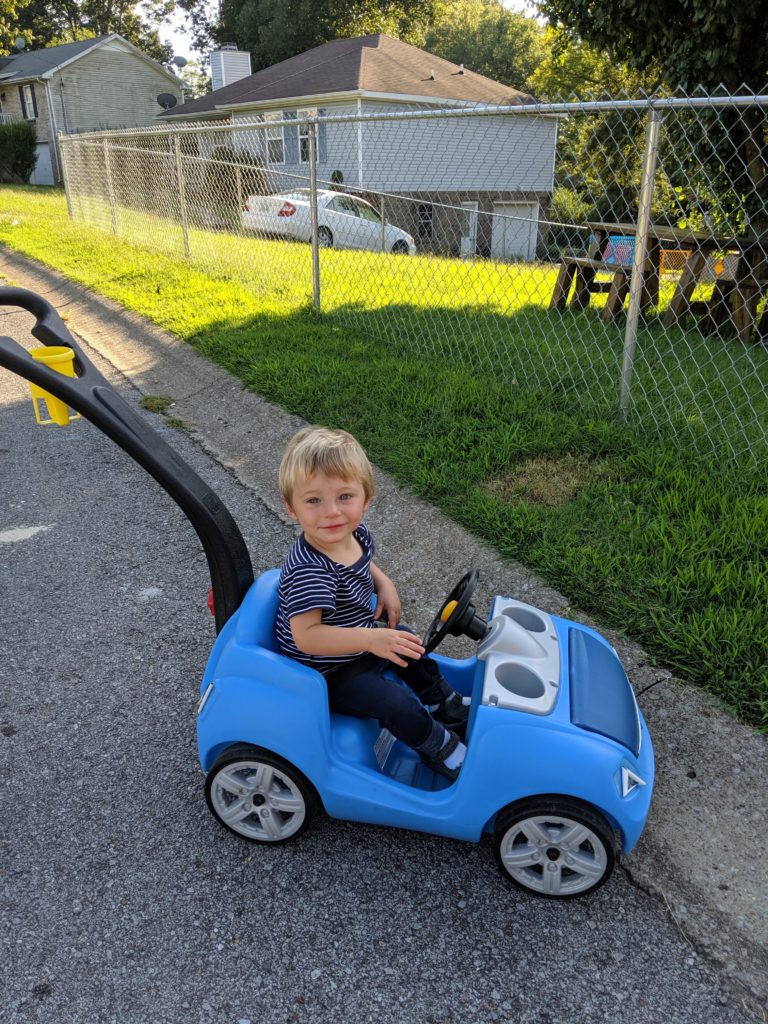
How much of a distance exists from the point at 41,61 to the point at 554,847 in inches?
1610

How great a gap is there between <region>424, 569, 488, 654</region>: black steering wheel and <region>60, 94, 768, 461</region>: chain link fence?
225cm

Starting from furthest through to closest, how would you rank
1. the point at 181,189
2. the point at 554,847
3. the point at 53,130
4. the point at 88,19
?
the point at 88,19
the point at 53,130
the point at 181,189
the point at 554,847

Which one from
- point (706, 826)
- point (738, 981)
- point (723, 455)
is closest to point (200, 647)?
point (706, 826)

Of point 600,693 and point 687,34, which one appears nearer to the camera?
point 600,693

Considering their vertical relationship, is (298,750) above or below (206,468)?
above

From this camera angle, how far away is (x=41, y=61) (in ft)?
112

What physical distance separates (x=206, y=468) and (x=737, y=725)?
2997 millimetres

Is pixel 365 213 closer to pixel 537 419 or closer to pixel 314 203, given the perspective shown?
pixel 314 203

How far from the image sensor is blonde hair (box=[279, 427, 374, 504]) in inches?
76.9

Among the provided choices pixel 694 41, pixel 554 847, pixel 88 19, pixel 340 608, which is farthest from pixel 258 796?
pixel 88 19

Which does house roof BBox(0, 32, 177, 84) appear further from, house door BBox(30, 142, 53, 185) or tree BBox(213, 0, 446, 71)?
tree BBox(213, 0, 446, 71)

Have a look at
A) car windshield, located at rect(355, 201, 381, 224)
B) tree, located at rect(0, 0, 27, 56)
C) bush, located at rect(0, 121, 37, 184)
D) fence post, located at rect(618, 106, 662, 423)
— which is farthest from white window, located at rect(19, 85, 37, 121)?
fence post, located at rect(618, 106, 662, 423)

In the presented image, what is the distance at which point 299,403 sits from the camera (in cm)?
488

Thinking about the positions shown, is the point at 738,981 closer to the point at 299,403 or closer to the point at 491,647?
the point at 491,647
